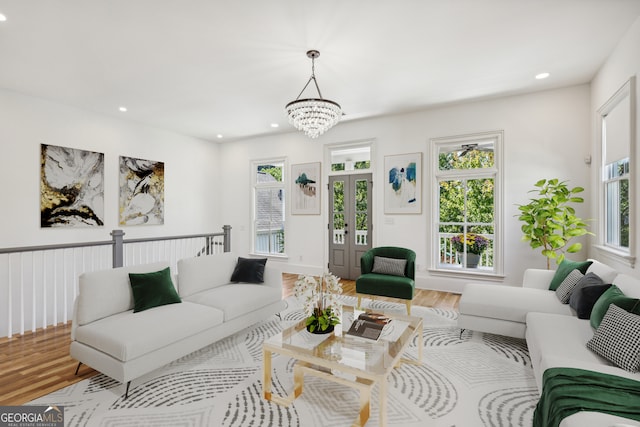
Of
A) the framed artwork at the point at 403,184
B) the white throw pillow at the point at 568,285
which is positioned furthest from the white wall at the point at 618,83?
the framed artwork at the point at 403,184

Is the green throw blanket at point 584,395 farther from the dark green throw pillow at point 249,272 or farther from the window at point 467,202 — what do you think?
the window at point 467,202

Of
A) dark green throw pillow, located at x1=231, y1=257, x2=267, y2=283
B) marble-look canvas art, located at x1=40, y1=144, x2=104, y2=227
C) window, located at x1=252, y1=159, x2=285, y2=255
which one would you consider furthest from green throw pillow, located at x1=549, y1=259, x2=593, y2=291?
marble-look canvas art, located at x1=40, y1=144, x2=104, y2=227

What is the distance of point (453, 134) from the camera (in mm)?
5215

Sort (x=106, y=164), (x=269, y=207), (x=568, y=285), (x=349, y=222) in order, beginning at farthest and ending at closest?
(x=269, y=207) < (x=349, y=222) < (x=106, y=164) < (x=568, y=285)

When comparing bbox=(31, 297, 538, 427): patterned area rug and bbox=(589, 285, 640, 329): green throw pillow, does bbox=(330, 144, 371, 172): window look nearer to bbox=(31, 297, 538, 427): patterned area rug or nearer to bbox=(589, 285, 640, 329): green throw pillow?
bbox=(31, 297, 538, 427): patterned area rug

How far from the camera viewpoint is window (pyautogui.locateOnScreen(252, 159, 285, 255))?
7.12 m

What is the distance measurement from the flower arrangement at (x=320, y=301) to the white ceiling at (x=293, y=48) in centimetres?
237

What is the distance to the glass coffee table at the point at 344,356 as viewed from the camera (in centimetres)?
192

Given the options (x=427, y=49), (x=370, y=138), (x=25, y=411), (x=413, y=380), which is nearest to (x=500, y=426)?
(x=413, y=380)

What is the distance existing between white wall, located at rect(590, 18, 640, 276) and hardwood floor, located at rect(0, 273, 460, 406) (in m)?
5.11

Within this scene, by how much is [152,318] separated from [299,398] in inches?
54.4

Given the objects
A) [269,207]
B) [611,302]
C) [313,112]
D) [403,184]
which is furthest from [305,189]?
[611,302]

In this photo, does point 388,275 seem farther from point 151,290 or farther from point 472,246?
point 151,290

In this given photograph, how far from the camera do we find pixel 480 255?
5.20 metres
